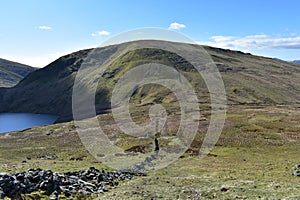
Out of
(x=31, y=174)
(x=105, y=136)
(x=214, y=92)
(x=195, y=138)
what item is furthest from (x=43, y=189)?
(x=214, y=92)

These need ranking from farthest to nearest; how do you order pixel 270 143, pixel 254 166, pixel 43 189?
pixel 270 143, pixel 254 166, pixel 43 189

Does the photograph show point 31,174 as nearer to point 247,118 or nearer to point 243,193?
point 243,193

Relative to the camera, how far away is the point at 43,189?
21.3 m

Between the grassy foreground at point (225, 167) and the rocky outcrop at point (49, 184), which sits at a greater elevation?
the rocky outcrop at point (49, 184)

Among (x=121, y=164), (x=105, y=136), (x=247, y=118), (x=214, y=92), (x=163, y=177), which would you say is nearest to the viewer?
(x=163, y=177)

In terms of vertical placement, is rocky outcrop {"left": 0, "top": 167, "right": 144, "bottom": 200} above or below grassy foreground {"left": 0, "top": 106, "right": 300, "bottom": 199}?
above

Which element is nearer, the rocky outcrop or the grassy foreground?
the rocky outcrop

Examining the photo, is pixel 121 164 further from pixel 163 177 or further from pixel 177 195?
pixel 177 195

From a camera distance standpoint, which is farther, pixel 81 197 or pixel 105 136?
pixel 105 136

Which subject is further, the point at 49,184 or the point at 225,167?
the point at 225,167

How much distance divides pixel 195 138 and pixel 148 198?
43823mm

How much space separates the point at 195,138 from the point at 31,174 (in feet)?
152

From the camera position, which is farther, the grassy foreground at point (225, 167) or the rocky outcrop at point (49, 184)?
the grassy foreground at point (225, 167)

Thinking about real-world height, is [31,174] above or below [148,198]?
above
